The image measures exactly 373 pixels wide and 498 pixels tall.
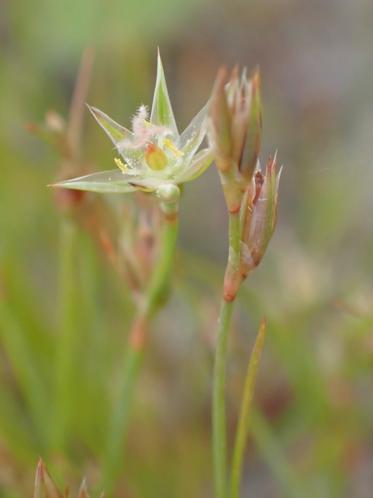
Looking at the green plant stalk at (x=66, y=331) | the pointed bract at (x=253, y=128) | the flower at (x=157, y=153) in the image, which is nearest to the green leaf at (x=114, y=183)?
the flower at (x=157, y=153)

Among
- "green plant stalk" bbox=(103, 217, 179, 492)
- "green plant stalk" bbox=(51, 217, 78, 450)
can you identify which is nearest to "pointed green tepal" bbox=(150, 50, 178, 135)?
"green plant stalk" bbox=(103, 217, 179, 492)

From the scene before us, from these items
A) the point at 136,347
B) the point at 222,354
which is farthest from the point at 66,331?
the point at 222,354

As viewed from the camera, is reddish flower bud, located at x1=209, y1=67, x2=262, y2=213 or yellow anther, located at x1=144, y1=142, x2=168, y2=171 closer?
reddish flower bud, located at x1=209, y1=67, x2=262, y2=213

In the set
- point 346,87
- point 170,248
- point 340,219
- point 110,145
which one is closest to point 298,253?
point 340,219

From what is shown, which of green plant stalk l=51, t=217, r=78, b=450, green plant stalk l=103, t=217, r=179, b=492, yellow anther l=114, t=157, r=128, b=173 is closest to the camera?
yellow anther l=114, t=157, r=128, b=173

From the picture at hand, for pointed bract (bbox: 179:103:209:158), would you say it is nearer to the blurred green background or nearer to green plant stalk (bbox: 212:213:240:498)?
green plant stalk (bbox: 212:213:240:498)

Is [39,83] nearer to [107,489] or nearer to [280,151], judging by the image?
[280,151]

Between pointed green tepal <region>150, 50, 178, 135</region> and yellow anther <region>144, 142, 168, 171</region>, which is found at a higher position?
pointed green tepal <region>150, 50, 178, 135</region>
